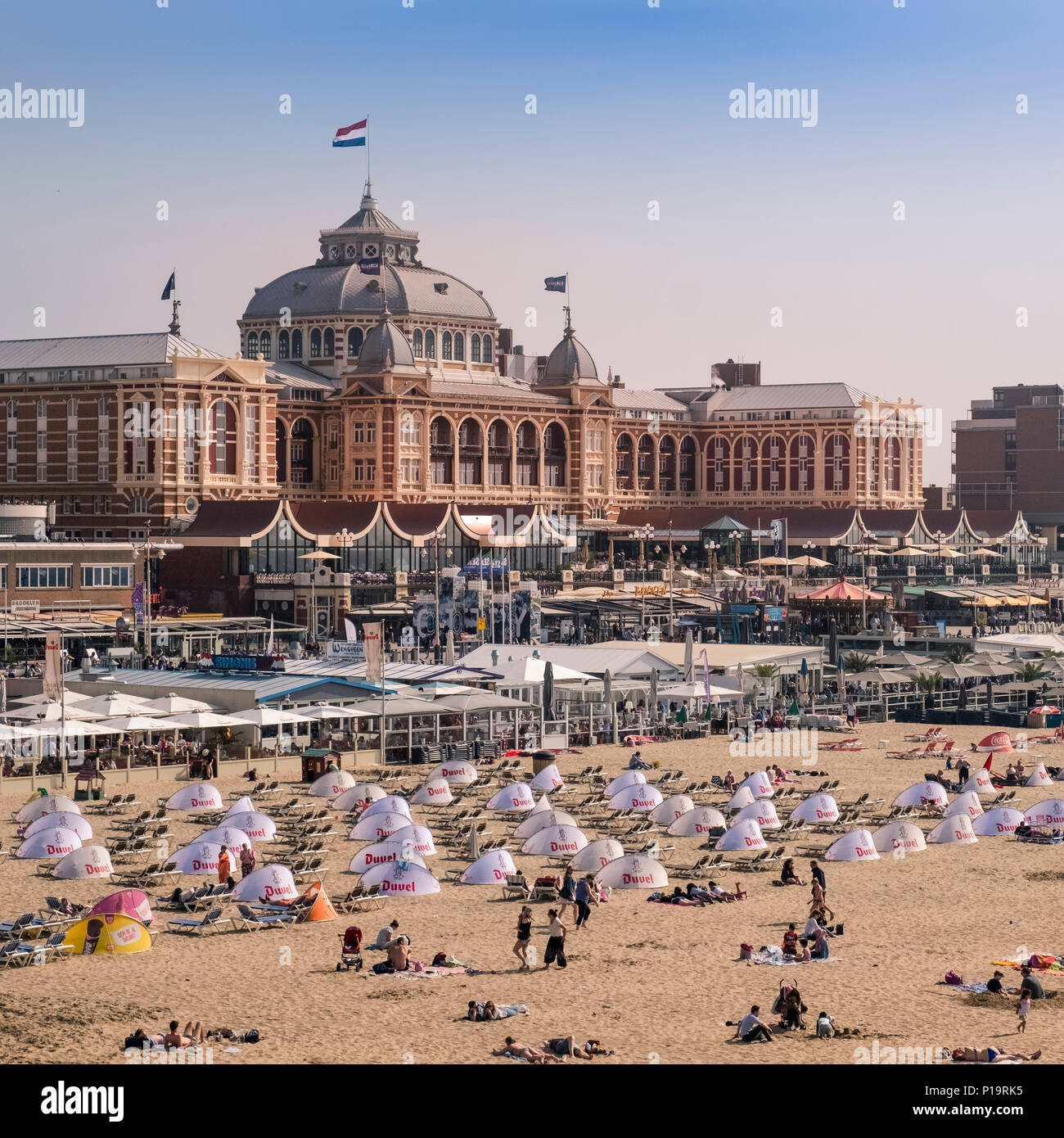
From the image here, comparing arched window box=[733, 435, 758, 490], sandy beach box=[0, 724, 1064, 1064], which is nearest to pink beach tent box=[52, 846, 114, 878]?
sandy beach box=[0, 724, 1064, 1064]

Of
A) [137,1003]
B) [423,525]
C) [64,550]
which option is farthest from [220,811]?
[423,525]

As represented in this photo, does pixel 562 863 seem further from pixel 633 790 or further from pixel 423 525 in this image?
pixel 423 525

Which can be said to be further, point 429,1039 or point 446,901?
point 446,901

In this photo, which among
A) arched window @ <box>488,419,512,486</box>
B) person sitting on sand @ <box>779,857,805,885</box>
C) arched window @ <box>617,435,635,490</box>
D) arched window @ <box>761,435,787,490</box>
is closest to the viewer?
person sitting on sand @ <box>779,857,805,885</box>

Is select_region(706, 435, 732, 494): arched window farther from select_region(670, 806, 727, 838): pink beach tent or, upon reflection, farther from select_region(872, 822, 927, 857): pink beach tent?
select_region(872, 822, 927, 857): pink beach tent

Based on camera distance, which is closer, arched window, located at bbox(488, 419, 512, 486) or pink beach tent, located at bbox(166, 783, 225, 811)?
pink beach tent, located at bbox(166, 783, 225, 811)

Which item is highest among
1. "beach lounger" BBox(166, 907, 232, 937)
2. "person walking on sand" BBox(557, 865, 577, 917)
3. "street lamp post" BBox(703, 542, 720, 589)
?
"street lamp post" BBox(703, 542, 720, 589)

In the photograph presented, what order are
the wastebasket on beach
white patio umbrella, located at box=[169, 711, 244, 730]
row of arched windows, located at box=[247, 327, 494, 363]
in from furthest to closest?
row of arched windows, located at box=[247, 327, 494, 363]
the wastebasket on beach
white patio umbrella, located at box=[169, 711, 244, 730]
